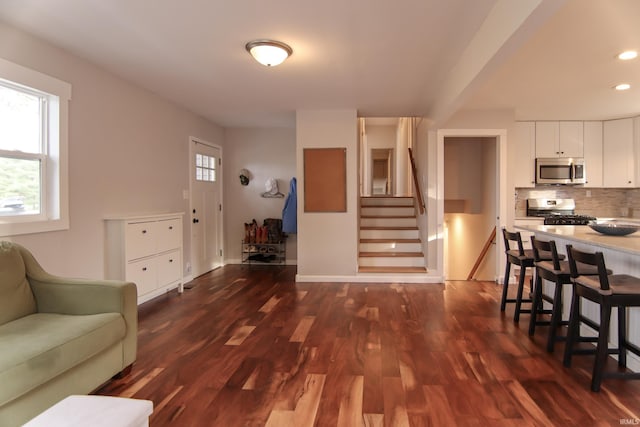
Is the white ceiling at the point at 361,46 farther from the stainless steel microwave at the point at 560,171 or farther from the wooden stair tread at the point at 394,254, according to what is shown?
the wooden stair tread at the point at 394,254

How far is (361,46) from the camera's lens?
3039 mm

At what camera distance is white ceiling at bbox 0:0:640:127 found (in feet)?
7.90

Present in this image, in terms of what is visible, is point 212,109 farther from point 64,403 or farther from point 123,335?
point 64,403

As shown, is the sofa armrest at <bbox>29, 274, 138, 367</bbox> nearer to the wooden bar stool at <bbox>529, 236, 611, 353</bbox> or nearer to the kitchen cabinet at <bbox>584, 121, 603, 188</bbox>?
the wooden bar stool at <bbox>529, 236, 611, 353</bbox>

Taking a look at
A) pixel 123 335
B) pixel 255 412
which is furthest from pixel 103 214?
pixel 255 412

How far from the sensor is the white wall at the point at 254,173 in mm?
6352

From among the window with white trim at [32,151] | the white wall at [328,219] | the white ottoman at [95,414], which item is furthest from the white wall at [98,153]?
the white ottoman at [95,414]

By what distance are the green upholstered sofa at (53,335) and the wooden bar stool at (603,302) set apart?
112 inches

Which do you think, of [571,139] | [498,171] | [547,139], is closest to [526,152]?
[547,139]

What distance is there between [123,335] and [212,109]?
3.57 meters

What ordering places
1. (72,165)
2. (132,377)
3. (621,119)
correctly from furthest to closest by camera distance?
(621,119) → (72,165) → (132,377)

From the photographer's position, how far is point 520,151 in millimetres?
5645

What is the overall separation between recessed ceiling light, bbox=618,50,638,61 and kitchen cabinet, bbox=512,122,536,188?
2414mm

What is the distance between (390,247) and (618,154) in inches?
144
